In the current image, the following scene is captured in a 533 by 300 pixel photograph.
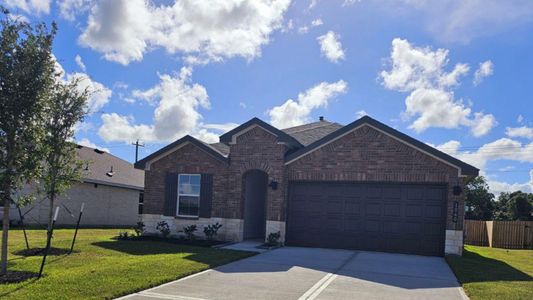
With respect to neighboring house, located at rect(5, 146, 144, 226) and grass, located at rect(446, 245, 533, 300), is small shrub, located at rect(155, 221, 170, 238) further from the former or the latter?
grass, located at rect(446, 245, 533, 300)

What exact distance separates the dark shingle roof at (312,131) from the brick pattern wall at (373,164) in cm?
192

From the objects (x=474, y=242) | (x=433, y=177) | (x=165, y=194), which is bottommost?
(x=474, y=242)

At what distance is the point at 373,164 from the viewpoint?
49.3ft

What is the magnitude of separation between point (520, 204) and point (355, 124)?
29.7m

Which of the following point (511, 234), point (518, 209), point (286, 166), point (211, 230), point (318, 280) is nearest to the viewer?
point (318, 280)

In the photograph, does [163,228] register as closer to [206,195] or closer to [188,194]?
[188,194]

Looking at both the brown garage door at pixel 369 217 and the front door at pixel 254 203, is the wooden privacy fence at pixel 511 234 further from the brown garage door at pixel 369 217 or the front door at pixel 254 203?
the front door at pixel 254 203

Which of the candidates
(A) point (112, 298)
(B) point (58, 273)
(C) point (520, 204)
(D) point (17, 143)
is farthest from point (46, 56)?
(C) point (520, 204)

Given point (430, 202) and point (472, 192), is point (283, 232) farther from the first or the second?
point (472, 192)

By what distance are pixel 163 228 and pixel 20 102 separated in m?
9.78

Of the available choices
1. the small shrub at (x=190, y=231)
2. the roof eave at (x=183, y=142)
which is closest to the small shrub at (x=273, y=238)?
the small shrub at (x=190, y=231)

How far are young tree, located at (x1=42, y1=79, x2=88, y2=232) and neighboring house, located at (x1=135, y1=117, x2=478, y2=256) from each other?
522 cm

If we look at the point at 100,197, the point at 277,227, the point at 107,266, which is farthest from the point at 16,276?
the point at 100,197

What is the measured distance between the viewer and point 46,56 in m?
9.18
